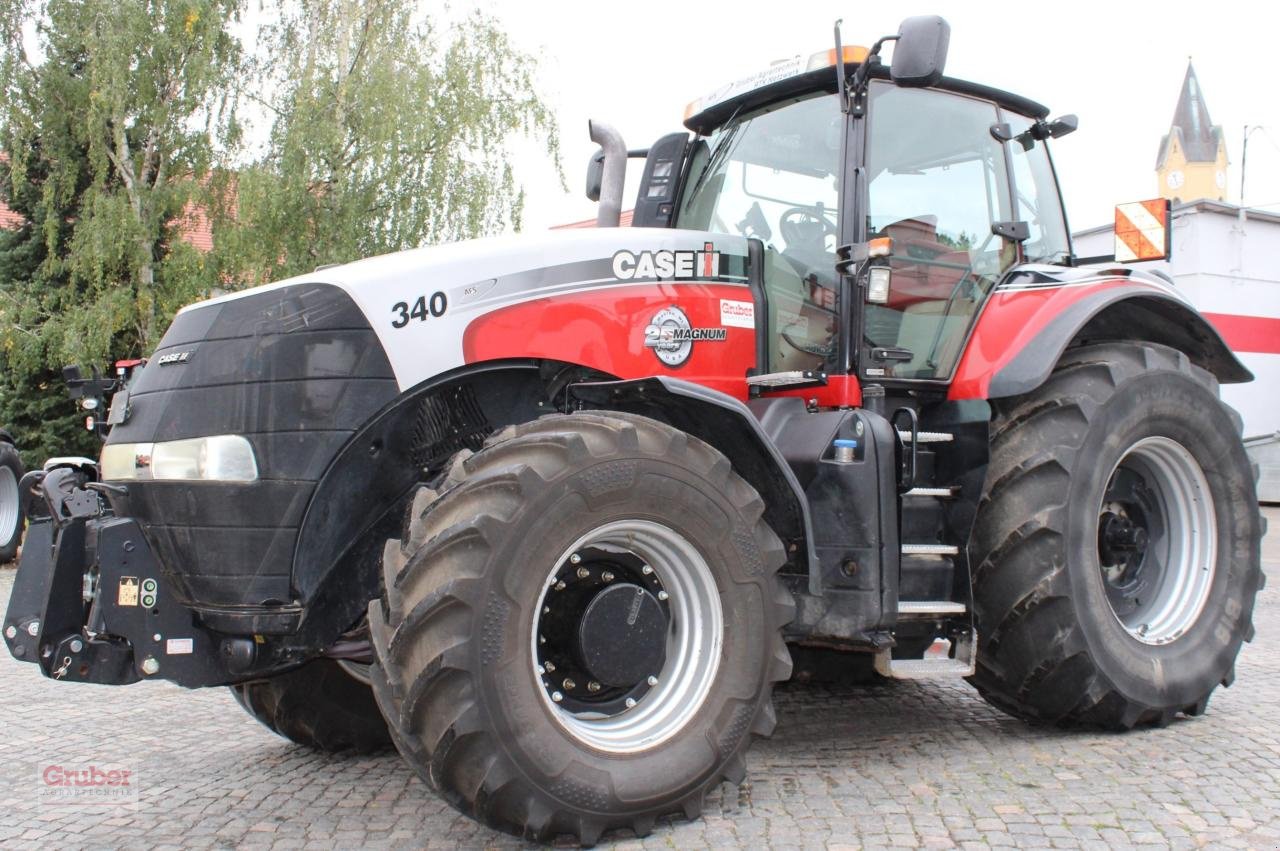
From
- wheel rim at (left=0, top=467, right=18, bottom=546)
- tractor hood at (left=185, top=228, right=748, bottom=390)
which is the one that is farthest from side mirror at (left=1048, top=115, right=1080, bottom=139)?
wheel rim at (left=0, top=467, right=18, bottom=546)

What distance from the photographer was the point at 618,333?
4.05 metres

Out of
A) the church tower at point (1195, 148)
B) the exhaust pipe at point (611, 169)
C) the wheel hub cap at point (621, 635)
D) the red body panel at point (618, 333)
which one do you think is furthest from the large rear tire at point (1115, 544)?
the church tower at point (1195, 148)

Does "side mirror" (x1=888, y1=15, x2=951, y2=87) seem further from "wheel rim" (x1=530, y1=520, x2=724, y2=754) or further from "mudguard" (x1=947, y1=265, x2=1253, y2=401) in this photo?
"wheel rim" (x1=530, y1=520, x2=724, y2=754)

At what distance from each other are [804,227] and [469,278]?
146 cm

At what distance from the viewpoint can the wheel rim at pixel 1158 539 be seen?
4.81 metres

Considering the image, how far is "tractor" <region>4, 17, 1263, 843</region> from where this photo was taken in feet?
10.8

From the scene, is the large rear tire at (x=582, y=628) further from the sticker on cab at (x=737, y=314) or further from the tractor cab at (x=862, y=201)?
the tractor cab at (x=862, y=201)

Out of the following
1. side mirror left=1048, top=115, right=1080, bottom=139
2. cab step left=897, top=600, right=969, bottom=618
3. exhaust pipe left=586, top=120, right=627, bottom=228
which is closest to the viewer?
cab step left=897, top=600, right=969, bottom=618

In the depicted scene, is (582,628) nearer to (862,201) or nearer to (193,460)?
(193,460)

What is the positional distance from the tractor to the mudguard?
0.06ft

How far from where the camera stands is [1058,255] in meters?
5.42

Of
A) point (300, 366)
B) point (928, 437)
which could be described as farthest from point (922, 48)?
point (300, 366)

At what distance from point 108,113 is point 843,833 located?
57.1ft

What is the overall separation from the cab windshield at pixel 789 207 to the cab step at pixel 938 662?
113 cm
